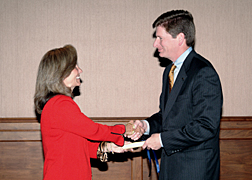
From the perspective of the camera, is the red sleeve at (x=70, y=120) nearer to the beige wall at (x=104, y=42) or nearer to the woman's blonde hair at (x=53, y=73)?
the woman's blonde hair at (x=53, y=73)

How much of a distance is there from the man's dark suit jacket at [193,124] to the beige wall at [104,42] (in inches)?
56.7

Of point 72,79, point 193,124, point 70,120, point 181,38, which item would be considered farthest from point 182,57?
point 70,120

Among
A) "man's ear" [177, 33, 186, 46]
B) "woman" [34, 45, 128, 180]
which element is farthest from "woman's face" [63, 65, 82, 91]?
"man's ear" [177, 33, 186, 46]

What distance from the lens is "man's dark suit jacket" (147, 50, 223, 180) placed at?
5.83 ft

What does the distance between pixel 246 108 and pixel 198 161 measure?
2065 millimetres

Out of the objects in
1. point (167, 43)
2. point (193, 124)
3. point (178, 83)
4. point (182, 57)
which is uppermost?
point (167, 43)

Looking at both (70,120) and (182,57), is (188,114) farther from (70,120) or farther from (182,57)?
(70,120)

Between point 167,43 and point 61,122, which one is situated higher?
point 167,43

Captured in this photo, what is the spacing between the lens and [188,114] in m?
1.89

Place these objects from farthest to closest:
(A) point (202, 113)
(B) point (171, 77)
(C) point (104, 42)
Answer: (C) point (104, 42) < (B) point (171, 77) < (A) point (202, 113)

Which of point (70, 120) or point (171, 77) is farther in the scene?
point (171, 77)

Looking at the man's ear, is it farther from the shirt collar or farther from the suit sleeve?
the suit sleeve

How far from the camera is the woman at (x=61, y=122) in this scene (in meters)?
1.81

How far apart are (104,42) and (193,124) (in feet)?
6.45
